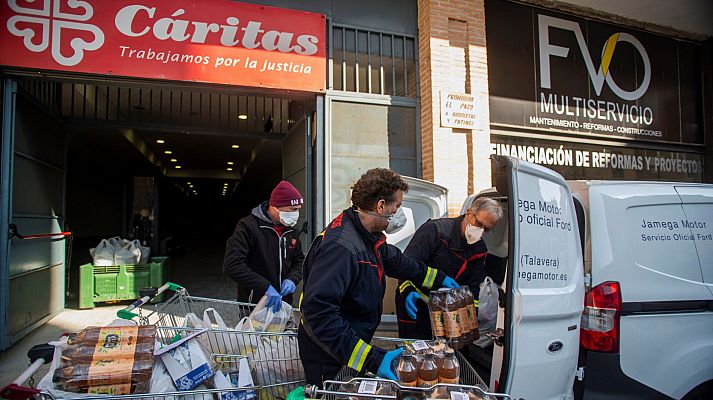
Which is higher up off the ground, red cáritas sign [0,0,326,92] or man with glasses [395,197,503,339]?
red cáritas sign [0,0,326,92]

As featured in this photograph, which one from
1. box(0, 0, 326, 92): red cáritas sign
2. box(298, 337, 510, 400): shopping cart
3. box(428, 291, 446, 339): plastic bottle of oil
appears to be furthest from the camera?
box(0, 0, 326, 92): red cáritas sign

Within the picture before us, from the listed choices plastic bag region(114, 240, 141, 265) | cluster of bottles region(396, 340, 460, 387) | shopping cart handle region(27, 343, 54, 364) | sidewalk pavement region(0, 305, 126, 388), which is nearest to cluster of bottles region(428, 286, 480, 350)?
cluster of bottles region(396, 340, 460, 387)

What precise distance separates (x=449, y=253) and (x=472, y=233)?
24 cm

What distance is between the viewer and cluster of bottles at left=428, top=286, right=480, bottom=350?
2189mm

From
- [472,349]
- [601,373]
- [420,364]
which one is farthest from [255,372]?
[601,373]

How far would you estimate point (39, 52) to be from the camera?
4.59 m

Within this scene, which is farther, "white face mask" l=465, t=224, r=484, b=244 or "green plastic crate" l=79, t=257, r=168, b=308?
"green plastic crate" l=79, t=257, r=168, b=308

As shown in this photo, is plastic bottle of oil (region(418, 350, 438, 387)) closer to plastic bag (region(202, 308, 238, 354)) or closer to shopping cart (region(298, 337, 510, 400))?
shopping cart (region(298, 337, 510, 400))

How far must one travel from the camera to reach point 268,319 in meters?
2.49

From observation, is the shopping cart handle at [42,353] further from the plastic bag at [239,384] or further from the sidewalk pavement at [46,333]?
the sidewalk pavement at [46,333]

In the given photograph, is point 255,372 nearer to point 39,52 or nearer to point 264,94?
point 264,94

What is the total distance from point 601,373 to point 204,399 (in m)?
2.23

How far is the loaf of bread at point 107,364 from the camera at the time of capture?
1.63m

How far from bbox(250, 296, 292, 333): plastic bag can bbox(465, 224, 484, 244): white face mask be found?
4.80ft
